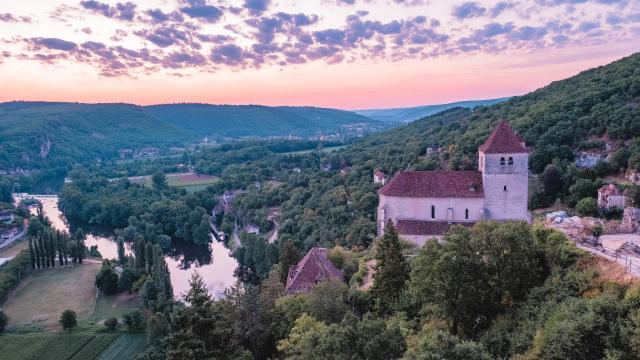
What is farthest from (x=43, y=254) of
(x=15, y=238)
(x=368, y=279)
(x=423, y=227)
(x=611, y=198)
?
(x=611, y=198)

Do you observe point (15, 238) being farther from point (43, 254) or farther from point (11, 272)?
point (11, 272)

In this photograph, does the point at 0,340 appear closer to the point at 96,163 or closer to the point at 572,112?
the point at 572,112

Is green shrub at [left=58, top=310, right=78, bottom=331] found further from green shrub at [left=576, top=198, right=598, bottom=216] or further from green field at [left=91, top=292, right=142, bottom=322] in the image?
green shrub at [left=576, top=198, right=598, bottom=216]

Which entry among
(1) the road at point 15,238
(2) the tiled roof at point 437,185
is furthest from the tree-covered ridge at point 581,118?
(1) the road at point 15,238

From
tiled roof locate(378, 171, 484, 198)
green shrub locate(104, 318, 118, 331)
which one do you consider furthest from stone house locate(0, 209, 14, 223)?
tiled roof locate(378, 171, 484, 198)

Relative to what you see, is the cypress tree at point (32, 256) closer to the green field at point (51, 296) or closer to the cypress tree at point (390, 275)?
the green field at point (51, 296)

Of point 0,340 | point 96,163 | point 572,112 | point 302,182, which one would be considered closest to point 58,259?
point 0,340

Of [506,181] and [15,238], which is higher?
[506,181]
